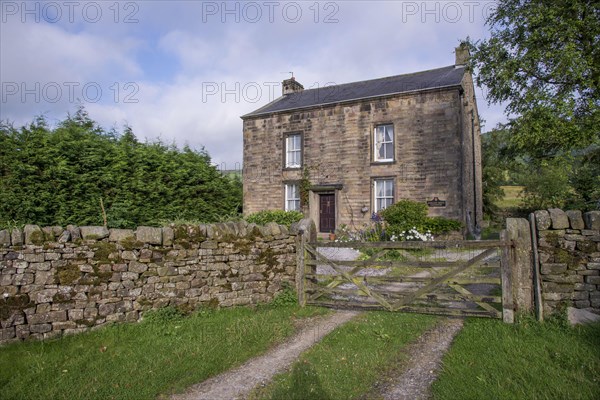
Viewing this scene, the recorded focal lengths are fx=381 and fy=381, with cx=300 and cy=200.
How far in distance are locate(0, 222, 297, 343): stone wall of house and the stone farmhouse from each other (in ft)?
36.4

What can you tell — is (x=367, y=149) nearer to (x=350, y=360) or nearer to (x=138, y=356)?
(x=350, y=360)

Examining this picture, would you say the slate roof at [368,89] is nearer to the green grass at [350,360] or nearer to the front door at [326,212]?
the front door at [326,212]

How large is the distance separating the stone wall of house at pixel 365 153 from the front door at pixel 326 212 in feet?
1.14

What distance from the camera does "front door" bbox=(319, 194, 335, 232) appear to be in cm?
1920

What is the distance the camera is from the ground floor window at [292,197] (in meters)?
20.1

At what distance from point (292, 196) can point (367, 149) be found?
4.73 metres

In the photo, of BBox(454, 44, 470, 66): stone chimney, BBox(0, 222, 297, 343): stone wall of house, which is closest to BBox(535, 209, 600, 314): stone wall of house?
BBox(0, 222, 297, 343): stone wall of house

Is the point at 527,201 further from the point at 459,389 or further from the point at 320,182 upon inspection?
the point at 459,389

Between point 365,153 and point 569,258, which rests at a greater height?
point 365,153

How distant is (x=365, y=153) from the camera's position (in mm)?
18281

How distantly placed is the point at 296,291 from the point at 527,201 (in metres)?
23.3

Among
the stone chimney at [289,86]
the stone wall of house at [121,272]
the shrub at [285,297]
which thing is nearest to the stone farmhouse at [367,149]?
the stone chimney at [289,86]

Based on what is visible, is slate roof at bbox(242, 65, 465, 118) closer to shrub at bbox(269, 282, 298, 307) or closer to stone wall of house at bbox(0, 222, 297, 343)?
shrub at bbox(269, 282, 298, 307)

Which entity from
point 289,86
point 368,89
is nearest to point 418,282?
point 368,89
